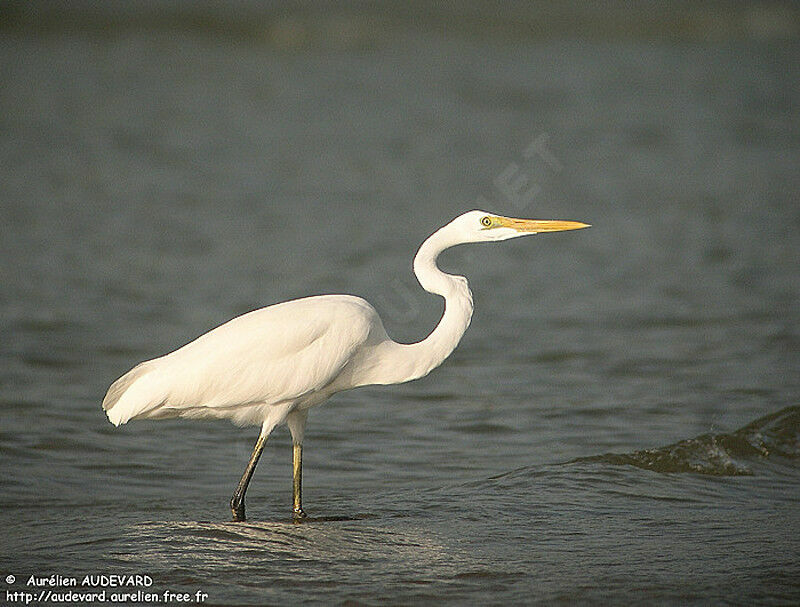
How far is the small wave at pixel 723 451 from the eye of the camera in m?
7.27

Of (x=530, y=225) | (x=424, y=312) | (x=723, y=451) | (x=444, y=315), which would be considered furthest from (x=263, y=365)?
(x=424, y=312)

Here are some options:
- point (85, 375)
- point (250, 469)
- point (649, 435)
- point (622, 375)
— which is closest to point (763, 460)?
point (649, 435)

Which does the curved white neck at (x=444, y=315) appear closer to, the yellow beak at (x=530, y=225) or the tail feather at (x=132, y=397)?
the yellow beak at (x=530, y=225)

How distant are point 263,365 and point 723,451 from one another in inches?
116

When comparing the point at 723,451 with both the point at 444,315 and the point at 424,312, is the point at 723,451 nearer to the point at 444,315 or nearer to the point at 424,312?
the point at 444,315

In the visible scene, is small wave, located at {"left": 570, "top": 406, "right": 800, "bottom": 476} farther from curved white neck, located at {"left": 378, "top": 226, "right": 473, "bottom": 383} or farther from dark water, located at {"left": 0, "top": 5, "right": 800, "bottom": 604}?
curved white neck, located at {"left": 378, "top": 226, "right": 473, "bottom": 383}

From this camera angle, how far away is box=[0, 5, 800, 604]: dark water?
19.2 feet

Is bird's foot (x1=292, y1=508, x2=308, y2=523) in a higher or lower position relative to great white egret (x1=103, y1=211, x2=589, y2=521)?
lower

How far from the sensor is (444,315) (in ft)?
21.3

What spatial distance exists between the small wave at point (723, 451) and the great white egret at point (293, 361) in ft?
4.88

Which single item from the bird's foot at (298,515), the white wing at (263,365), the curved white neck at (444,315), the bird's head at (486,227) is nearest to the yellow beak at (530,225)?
the bird's head at (486,227)

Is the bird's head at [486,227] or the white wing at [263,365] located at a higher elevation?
the bird's head at [486,227]

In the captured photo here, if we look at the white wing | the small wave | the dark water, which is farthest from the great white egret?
the small wave

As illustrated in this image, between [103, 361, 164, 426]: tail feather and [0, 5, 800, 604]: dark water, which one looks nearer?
[0, 5, 800, 604]: dark water
